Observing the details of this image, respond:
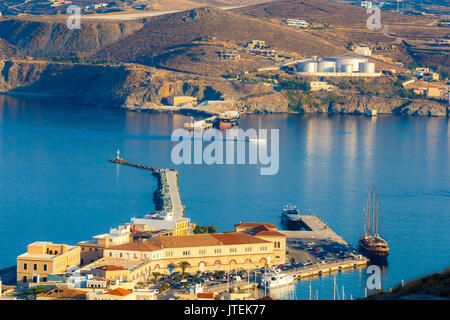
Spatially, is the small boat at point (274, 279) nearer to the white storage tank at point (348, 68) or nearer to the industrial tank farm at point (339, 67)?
the industrial tank farm at point (339, 67)

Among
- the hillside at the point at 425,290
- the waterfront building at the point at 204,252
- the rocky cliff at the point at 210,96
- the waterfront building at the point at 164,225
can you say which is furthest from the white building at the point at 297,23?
the hillside at the point at 425,290

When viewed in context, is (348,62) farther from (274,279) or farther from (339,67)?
(274,279)

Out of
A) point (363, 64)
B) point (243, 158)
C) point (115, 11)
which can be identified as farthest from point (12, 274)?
point (115, 11)

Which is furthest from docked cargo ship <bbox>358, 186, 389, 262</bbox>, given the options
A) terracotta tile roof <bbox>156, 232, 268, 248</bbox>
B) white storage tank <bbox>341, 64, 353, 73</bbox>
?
white storage tank <bbox>341, 64, 353, 73</bbox>

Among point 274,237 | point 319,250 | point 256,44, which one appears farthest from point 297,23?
point 274,237

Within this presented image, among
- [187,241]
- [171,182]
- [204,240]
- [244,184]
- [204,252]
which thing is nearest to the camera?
[204,252]
